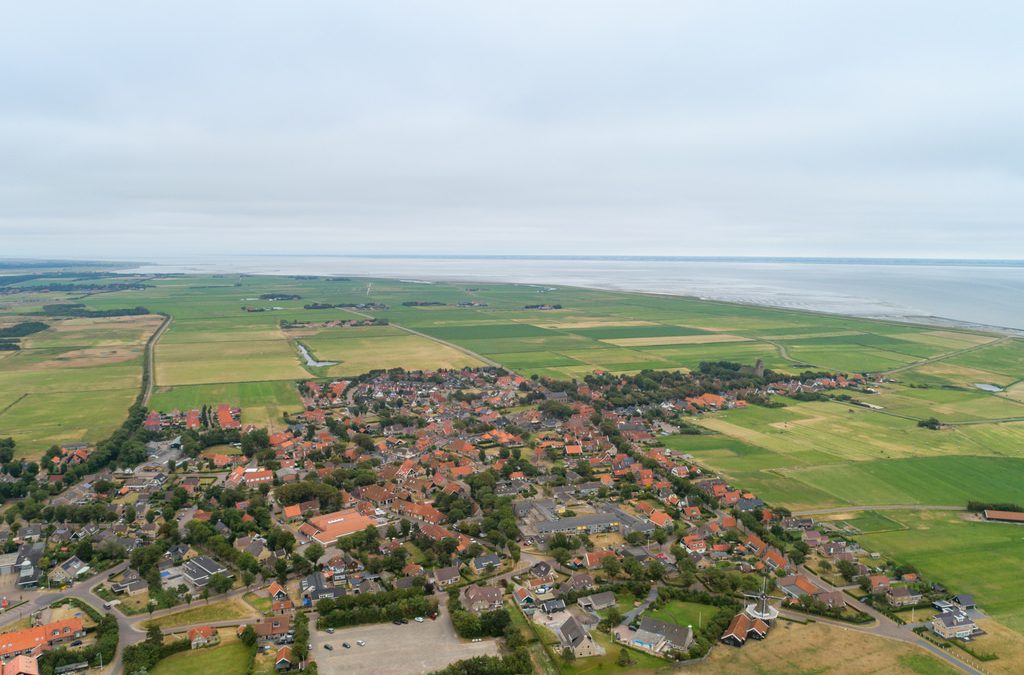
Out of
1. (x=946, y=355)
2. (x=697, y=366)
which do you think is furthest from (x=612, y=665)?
(x=946, y=355)

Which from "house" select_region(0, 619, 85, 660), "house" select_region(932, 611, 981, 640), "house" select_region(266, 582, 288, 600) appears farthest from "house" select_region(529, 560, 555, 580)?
"house" select_region(0, 619, 85, 660)

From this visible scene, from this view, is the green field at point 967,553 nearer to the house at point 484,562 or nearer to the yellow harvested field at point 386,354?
the house at point 484,562

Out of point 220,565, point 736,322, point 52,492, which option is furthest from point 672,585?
point 736,322

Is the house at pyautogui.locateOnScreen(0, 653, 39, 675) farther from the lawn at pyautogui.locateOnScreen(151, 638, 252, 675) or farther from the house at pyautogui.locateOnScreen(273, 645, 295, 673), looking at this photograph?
the house at pyautogui.locateOnScreen(273, 645, 295, 673)

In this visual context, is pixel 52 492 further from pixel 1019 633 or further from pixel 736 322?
pixel 736 322

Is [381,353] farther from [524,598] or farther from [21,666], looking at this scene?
[21,666]

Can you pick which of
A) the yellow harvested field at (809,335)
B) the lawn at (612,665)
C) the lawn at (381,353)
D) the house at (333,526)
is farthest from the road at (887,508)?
the yellow harvested field at (809,335)
